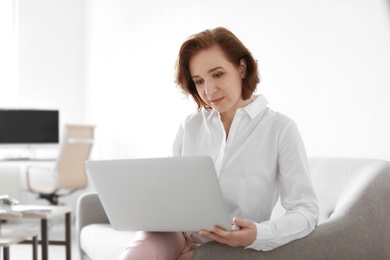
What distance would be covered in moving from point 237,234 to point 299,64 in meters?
1.62

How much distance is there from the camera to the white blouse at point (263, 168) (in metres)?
1.45

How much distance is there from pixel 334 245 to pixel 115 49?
14.3 feet

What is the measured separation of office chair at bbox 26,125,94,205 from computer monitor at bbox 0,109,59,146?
518mm

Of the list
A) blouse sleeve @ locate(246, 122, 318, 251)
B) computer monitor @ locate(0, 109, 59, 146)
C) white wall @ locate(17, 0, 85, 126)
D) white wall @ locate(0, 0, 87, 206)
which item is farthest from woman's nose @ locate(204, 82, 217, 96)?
white wall @ locate(17, 0, 85, 126)

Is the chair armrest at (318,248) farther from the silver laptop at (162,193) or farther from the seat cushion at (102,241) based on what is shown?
the seat cushion at (102,241)

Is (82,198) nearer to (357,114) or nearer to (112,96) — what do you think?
(357,114)

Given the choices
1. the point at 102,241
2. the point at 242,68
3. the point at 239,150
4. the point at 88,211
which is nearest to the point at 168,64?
the point at 88,211

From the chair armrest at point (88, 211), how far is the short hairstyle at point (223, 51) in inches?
54.6

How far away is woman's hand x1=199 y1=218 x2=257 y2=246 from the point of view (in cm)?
130

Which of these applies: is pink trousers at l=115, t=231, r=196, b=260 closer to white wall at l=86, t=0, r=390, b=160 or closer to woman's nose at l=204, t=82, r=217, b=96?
woman's nose at l=204, t=82, r=217, b=96

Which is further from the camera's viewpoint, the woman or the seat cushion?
the seat cushion

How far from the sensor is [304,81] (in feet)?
8.91

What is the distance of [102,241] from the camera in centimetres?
250

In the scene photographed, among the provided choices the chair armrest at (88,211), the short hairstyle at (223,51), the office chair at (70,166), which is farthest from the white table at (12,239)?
the office chair at (70,166)
